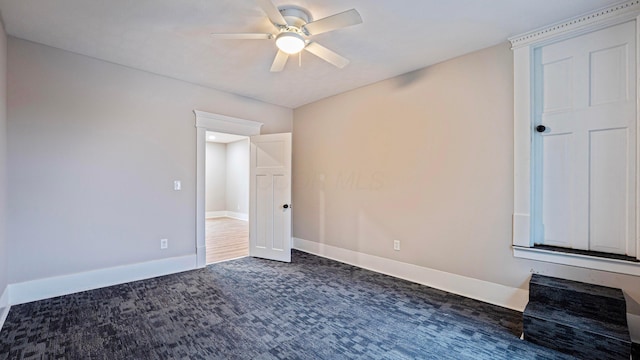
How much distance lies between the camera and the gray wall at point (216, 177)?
9.14 m

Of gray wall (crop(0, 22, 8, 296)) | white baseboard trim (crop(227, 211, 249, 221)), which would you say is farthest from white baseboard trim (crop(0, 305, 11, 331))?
white baseboard trim (crop(227, 211, 249, 221))

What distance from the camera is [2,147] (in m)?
2.55

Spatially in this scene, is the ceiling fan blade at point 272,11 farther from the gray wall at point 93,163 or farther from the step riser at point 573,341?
the step riser at point 573,341

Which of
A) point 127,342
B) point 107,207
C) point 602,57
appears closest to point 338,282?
point 127,342

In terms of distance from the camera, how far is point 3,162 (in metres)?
2.60

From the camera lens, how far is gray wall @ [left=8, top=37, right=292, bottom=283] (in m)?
2.82

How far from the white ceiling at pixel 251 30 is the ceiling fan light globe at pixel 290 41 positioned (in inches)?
8.9

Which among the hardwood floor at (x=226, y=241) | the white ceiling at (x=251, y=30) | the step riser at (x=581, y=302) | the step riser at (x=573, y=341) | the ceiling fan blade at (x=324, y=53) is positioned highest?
the white ceiling at (x=251, y=30)

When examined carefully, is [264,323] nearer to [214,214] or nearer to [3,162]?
[3,162]

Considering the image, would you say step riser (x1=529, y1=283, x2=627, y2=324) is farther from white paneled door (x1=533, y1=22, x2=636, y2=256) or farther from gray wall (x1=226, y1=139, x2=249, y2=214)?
gray wall (x1=226, y1=139, x2=249, y2=214)

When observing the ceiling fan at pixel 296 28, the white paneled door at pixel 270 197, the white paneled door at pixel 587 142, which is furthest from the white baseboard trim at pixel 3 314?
the white paneled door at pixel 587 142

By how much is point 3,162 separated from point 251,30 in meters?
2.63

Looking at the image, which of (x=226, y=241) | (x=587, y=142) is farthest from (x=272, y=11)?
(x=226, y=241)

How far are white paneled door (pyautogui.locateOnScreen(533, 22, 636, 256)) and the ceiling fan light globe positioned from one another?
2237 mm
